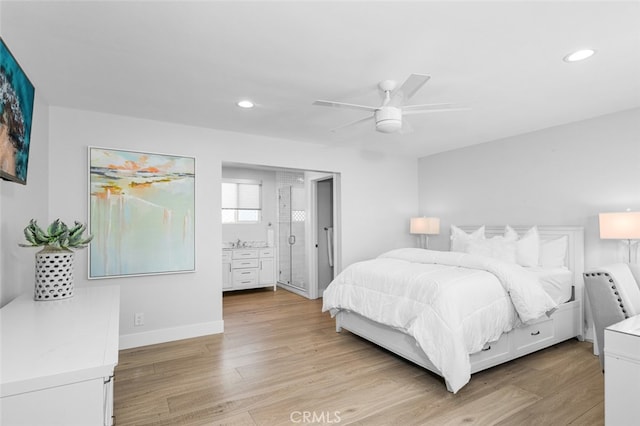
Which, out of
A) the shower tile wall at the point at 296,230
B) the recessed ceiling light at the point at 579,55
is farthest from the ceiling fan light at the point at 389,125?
the shower tile wall at the point at 296,230

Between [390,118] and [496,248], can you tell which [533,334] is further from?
[390,118]

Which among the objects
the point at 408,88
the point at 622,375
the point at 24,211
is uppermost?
the point at 408,88

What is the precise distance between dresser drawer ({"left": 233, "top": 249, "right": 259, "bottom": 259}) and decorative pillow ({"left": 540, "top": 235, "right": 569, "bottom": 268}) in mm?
4450

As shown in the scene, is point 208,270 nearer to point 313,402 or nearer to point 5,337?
point 313,402

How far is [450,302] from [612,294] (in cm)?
98

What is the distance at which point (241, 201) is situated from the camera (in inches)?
268

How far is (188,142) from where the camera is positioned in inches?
151

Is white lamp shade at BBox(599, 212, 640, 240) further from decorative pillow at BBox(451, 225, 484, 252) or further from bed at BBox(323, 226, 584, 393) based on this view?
decorative pillow at BBox(451, 225, 484, 252)

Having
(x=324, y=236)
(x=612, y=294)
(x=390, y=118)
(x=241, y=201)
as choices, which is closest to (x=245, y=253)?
(x=241, y=201)

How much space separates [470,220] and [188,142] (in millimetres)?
3950

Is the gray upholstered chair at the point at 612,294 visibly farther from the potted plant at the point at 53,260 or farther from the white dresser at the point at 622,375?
the potted plant at the point at 53,260

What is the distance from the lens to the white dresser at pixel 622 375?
59.6 inches

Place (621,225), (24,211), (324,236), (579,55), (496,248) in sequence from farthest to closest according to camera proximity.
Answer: (324,236) → (496,248) → (621,225) → (24,211) → (579,55)

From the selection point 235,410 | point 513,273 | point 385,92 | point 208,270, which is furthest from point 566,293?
point 208,270
